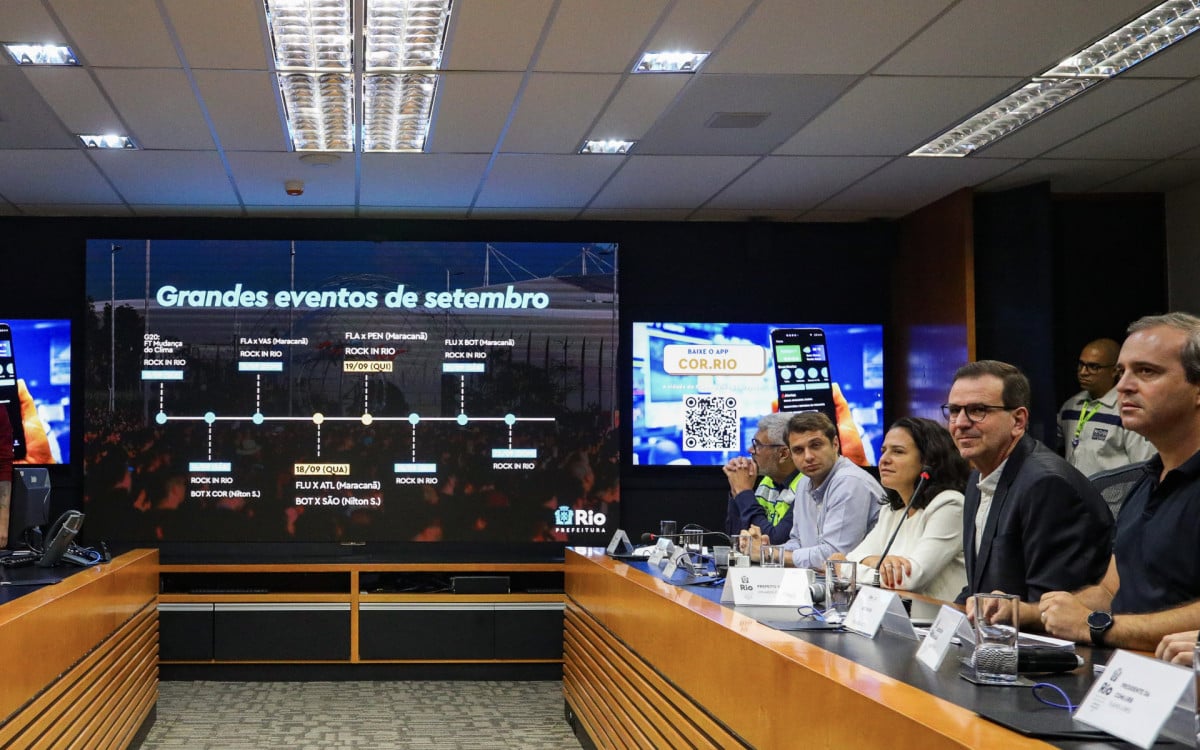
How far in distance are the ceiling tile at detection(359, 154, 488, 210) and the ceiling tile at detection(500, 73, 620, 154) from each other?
14.7 inches

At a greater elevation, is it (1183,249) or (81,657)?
(1183,249)

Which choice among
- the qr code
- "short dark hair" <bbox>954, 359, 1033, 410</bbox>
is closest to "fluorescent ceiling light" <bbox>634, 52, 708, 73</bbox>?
"short dark hair" <bbox>954, 359, 1033, 410</bbox>

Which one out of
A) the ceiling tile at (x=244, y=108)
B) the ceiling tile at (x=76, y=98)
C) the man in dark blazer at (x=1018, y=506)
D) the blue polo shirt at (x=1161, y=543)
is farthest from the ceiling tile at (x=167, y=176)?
the blue polo shirt at (x=1161, y=543)

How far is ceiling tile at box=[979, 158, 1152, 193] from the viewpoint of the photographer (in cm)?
577

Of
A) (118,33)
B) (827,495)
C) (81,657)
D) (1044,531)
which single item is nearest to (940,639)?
(1044,531)

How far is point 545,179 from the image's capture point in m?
6.04

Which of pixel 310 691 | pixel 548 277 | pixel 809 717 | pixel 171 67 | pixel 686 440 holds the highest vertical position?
pixel 171 67

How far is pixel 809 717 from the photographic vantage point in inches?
85.3

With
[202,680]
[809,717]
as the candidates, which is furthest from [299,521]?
[809,717]

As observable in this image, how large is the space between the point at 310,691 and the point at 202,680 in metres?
0.68

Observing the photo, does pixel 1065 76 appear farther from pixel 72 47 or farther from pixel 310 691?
pixel 310 691

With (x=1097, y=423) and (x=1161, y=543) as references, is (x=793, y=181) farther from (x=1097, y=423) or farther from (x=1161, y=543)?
(x=1161, y=543)

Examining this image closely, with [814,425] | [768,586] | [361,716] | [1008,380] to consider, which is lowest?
[361,716]

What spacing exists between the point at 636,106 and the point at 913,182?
2016mm
